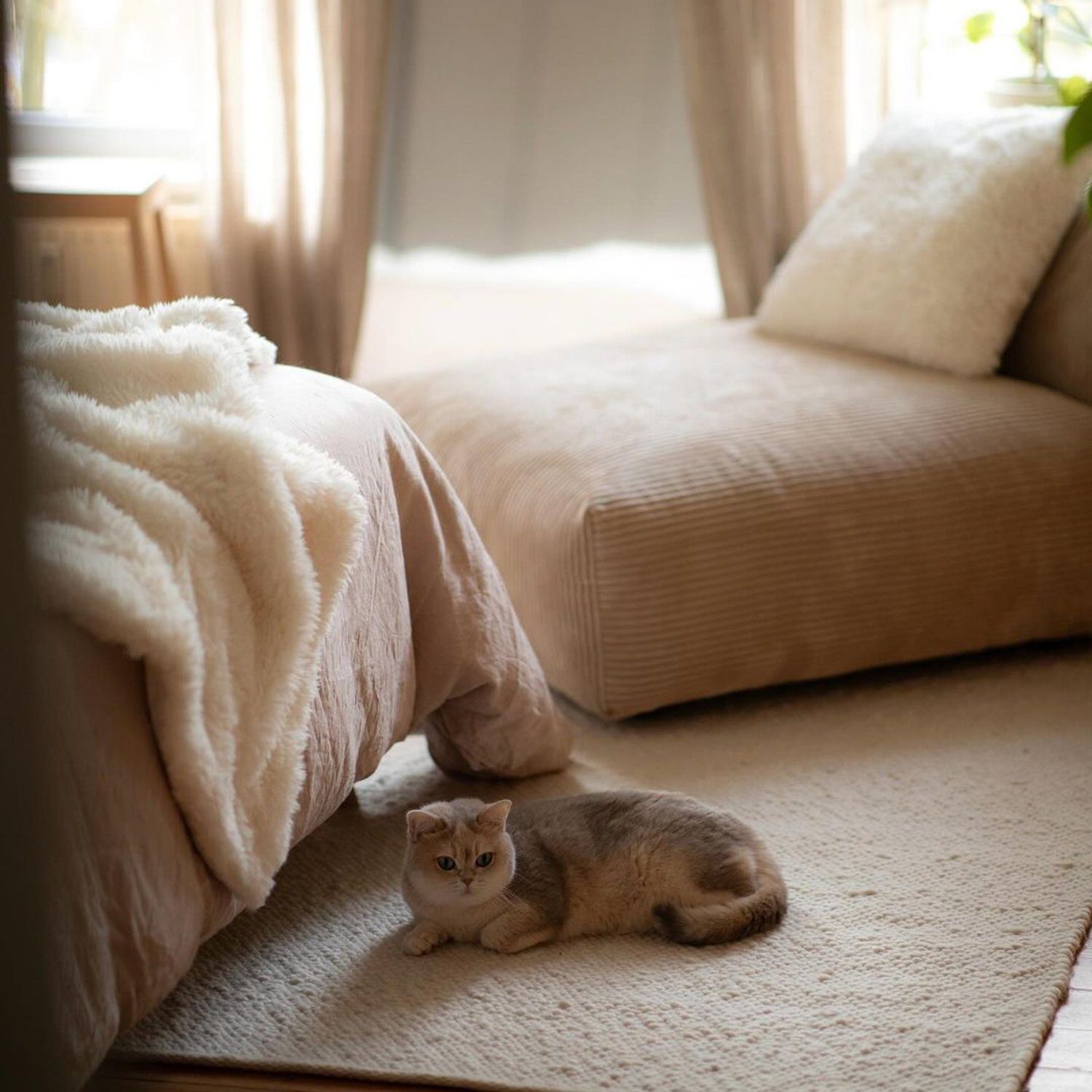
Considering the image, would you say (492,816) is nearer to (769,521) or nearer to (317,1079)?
(317,1079)

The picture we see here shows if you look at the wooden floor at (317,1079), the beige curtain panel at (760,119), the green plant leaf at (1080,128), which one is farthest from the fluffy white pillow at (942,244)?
the green plant leaf at (1080,128)

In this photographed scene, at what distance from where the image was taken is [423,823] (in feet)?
4.84

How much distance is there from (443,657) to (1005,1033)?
76 cm

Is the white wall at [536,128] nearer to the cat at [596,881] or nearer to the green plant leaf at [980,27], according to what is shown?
the green plant leaf at [980,27]

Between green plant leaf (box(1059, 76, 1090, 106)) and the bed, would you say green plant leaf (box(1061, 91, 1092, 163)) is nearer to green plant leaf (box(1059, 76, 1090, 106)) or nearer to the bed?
the bed

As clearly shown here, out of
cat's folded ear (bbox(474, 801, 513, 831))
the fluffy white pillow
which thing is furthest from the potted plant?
cat's folded ear (bbox(474, 801, 513, 831))

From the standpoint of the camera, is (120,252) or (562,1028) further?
(120,252)

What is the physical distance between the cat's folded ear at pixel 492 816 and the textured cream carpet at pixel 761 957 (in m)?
0.15

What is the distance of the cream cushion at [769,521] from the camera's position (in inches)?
78.7

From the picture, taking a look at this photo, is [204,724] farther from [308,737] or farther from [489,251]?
[489,251]

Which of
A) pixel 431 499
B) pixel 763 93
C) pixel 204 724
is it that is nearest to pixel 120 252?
pixel 763 93

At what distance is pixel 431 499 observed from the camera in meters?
1.76

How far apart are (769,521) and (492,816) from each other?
738 millimetres

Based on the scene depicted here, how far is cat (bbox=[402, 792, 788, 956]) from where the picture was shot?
150 cm
